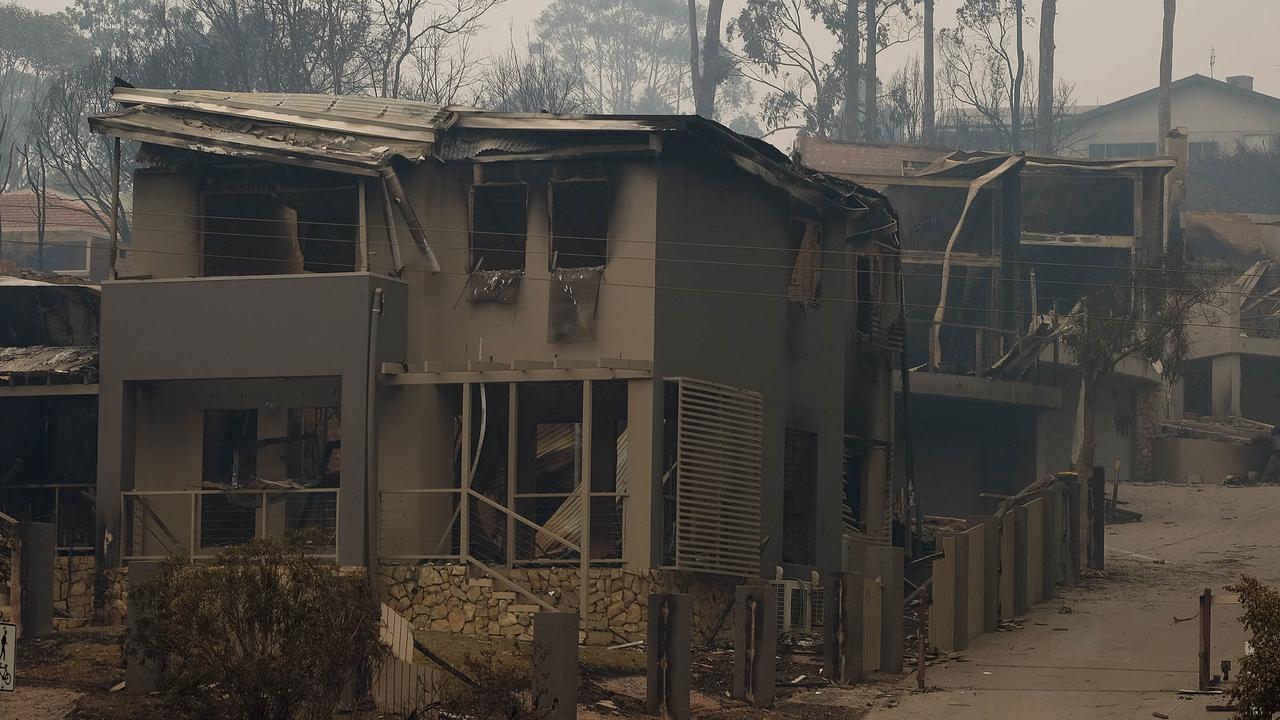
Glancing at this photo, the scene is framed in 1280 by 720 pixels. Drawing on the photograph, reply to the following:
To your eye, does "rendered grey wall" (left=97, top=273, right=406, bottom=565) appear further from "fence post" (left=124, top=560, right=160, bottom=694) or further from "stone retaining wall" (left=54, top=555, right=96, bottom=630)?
"fence post" (left=124, top=560, right=160, bottom=694)

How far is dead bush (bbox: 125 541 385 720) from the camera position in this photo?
1272 centimetres

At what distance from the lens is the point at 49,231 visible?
52469 mm

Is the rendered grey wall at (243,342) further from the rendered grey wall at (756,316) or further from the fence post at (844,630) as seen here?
the fence post at (844,630)

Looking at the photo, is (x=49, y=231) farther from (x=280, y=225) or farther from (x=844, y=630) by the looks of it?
(x=844, y=630)

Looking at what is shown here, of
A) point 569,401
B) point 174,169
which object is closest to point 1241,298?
point 569,401

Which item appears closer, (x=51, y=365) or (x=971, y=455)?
(x=51, y=365)

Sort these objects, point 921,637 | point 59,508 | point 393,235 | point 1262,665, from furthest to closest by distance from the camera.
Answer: point 59,508 → point 393,235 → point 921,637 → point 1262,665

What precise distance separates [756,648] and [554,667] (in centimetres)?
361

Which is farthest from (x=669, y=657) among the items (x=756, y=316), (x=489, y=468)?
(x=756, y=316)

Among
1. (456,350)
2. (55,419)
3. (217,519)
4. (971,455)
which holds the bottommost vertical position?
(217,519)

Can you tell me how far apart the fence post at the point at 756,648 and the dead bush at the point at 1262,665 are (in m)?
5.92

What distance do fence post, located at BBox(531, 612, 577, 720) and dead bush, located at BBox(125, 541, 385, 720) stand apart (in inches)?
56.2

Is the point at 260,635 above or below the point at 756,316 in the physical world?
below

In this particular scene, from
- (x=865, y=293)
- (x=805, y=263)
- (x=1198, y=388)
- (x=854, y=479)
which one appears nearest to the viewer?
(x=805, y=263)
